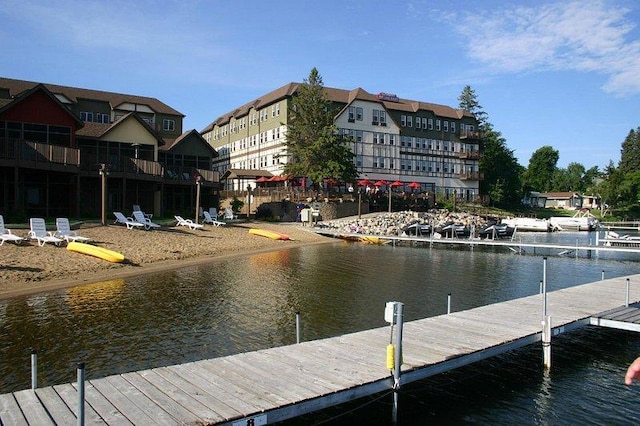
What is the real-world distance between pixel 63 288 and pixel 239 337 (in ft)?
33.9

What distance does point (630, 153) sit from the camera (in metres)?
130

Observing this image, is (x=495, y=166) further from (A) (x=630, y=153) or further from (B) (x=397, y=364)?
(B) (x=397, y=364)

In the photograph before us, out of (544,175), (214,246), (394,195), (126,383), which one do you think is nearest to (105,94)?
(214,246)

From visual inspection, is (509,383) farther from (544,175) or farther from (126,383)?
(544,175)

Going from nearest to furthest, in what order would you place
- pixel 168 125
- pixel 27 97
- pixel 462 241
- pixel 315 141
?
pixel 27 97, pixel 462 241, pixel 168 125, pixel 315 141

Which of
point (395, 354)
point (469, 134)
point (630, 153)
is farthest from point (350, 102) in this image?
point (630, 153)

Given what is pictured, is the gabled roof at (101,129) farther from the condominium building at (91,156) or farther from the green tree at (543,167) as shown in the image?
the green tree at (543,167)

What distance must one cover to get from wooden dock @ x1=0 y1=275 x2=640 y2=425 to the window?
48155 millimetres

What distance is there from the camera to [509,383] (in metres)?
11.1

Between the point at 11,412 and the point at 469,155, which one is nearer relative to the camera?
the point at 11,412

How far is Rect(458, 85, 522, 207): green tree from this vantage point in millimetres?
94125

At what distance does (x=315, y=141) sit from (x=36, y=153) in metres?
33.6

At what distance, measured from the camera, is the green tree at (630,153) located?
12725 centimetres

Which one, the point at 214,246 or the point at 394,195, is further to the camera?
the point at 394,195
